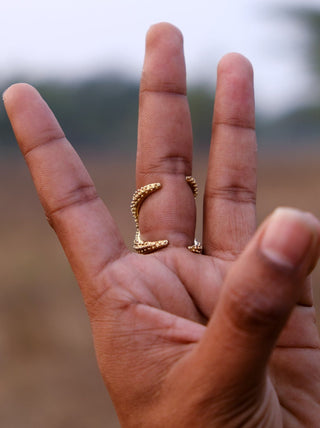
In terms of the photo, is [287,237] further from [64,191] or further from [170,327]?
[64,191]

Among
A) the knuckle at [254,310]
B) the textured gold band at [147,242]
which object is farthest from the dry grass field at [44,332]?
the knuckle at [254,310]

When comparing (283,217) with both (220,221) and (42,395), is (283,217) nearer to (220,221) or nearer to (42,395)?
(220,221)

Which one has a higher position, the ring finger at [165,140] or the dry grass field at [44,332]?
the ring finger at [165,140]

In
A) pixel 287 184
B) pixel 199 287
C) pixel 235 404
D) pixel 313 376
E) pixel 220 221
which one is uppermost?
pixel 220 221

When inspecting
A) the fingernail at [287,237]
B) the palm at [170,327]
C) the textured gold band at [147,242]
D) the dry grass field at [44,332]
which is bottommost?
the dry grass field at [44,332]

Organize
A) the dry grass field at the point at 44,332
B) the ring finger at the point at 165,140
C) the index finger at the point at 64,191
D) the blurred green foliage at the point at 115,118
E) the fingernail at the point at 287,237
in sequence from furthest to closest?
the blurred green foliage at the point at 115,118 < the dry grass field at the point at 44,332 < the ring finger at the point at 165,140 < the index finger at the point at 64,191 < the fingernail at the point at 287,237

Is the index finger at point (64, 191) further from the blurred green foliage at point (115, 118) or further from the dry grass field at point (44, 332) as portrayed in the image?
the blurred green foliage at point (115, 118)

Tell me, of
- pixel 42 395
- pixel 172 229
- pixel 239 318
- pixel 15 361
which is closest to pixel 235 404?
pixel 239 318

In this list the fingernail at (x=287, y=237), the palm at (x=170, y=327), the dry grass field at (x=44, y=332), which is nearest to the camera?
the fingernail at (x=287, y=237)
